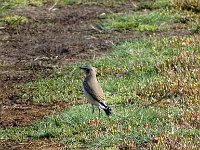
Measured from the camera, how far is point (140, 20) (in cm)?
1998

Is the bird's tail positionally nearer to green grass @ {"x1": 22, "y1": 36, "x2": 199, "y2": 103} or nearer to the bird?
the bird

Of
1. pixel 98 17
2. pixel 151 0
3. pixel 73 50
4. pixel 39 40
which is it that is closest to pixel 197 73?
pixel 73 50

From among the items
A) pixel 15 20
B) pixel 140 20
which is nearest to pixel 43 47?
pixel 15 20

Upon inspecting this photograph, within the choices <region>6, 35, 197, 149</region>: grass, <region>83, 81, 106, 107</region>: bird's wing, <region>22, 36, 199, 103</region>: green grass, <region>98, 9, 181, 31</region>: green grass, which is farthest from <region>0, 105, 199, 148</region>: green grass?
<region>98, 9, 181, 31</region>: green grass

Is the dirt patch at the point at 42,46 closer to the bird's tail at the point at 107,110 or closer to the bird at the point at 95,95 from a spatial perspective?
the bird at the point at 95,95

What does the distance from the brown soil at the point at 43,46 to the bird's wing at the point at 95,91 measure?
100 cm

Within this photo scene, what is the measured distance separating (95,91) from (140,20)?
343 inches

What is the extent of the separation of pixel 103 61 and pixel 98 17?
530cm

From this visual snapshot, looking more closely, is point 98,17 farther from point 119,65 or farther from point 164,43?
point 119,65

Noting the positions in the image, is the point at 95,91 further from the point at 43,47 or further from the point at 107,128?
the point at 43,47

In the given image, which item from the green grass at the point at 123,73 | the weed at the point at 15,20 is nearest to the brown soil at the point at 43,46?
the weed at the point at 15,20

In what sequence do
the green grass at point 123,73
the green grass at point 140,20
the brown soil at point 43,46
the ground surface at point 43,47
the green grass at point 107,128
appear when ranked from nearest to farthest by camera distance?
the green grass at point 107,128
the ground surface at point 43,47
the brown soil at point 43,46
the green grass at point 123,73
the green grass at point 140,20

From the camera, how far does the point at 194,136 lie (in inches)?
396

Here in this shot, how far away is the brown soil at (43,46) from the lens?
513 inches
